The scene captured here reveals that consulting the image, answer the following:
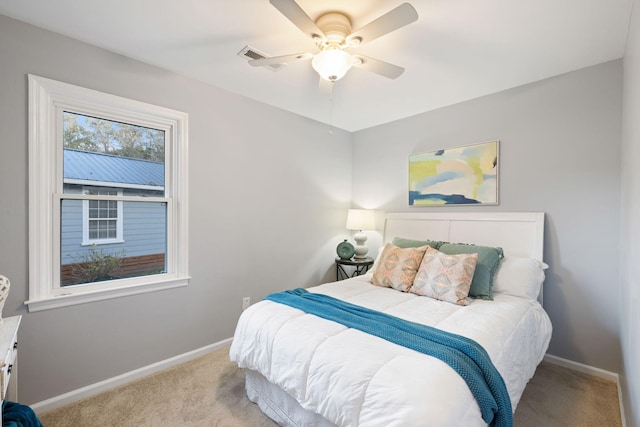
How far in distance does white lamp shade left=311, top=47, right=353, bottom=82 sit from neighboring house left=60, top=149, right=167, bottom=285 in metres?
1.64

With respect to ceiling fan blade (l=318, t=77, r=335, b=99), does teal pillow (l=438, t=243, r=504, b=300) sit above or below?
below

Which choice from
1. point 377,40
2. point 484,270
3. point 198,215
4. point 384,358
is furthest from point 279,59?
point 484,270

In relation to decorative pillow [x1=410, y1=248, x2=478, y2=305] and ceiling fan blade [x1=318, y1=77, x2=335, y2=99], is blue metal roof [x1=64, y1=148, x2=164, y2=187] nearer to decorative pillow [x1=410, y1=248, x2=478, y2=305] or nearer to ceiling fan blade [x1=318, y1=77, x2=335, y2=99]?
ceiling fan blade [x1=318, y1=77, x2=335, y2=99]

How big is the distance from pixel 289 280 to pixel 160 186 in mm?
1669

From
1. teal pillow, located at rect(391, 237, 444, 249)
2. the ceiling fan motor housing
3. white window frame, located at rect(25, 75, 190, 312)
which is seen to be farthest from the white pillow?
white window frame, located at rect(25, 75, 190, 312)

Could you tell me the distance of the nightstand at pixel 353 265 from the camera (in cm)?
354

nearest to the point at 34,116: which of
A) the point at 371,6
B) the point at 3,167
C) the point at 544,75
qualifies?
the point at 3,167

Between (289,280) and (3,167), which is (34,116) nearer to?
(3,167)

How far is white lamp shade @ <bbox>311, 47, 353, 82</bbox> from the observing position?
1.75 metres

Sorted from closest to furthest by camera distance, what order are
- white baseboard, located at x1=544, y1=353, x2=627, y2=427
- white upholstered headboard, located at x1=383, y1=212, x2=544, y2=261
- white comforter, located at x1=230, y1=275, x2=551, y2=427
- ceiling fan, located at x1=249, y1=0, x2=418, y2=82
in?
white comforter, located at x1=230, y1=275, x2=551, y2=427 → ceiling fan, located at x1=249, y1=0, x2=418, y2=82 → white baseboard, located at x1=544, y1=353, x2=627, y2=427 → white upholstered headboard, located at x1=383, y1=212, x2=544, y2=261

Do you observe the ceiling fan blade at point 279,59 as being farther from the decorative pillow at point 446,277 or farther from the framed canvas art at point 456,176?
the framed canvas art at point 456,176

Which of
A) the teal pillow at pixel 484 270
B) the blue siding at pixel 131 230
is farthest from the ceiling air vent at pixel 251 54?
the teal pillow at pixel 484 270

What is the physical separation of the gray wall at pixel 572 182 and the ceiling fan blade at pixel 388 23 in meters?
1.88

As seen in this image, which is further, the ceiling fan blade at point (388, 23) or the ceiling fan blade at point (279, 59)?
the ceiling fan blade at point (279, 59)
